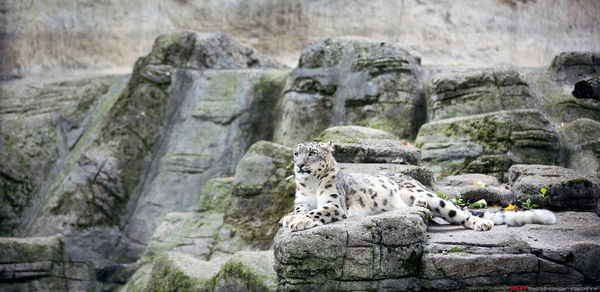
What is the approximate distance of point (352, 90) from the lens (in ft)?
43.5

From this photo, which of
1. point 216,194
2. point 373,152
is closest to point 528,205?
point 373,152

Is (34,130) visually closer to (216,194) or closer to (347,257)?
(216,194)

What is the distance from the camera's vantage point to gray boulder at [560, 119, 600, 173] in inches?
404

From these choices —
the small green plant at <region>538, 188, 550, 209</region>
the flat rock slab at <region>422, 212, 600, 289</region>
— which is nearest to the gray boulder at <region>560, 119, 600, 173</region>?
the small green plant at <region>538, 188, 550, 209</region>

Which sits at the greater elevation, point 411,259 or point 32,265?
point 411,259

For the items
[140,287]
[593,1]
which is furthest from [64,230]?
[593,1]

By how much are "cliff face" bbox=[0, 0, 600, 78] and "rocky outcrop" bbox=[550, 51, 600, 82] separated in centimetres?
509

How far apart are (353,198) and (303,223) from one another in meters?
1.09

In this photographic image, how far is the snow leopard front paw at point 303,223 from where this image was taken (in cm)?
612

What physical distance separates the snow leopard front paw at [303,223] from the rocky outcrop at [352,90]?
6.64m

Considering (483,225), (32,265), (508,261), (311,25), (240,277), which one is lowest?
(32,265)

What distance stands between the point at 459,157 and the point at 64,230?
717cm

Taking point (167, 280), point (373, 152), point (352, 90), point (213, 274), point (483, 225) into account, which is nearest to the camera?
point (483, 225)

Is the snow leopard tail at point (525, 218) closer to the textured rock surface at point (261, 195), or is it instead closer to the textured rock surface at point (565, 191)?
the textured rock surface at point (565, 191)
